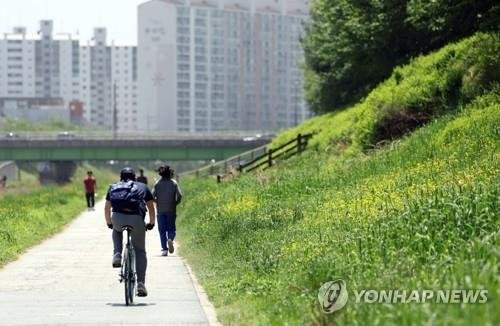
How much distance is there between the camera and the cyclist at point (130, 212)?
557 inches

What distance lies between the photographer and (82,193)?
61312 millimetres

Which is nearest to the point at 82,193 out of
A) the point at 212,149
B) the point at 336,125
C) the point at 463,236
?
the point at 336,125

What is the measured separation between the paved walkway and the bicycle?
15cm

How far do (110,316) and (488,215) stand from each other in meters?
4.28

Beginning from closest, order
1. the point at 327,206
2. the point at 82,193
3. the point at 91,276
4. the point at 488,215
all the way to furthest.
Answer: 1. the point at 488,215
2. the point at 91,276
3. the point at 327,206
4. the point at 82,193

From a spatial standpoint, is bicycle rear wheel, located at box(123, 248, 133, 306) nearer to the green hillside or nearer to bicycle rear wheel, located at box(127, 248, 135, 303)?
bicycle rear wheel, located at box(127, 248, 135, 303)

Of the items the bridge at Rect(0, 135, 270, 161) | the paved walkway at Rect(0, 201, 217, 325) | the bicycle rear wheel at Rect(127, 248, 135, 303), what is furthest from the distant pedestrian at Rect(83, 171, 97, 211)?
the bridge at Rect(0, 135, 270, 161)

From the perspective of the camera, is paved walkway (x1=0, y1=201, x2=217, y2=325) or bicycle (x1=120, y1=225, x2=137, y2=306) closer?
paved walkway (x1=0, y1=201, x2=217, y2=325)

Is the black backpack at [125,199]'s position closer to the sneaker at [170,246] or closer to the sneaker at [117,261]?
the sneaker at [117,261]

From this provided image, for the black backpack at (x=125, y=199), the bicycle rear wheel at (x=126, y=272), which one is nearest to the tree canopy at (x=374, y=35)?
the black backpack at (x=125, y=199)

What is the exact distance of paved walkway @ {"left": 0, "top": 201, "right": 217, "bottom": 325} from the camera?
40.5 ft

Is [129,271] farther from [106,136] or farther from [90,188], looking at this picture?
[106,136]

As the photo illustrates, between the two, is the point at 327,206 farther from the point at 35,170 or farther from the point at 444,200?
the point at 35,170

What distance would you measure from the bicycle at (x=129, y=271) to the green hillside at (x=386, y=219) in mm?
1049
